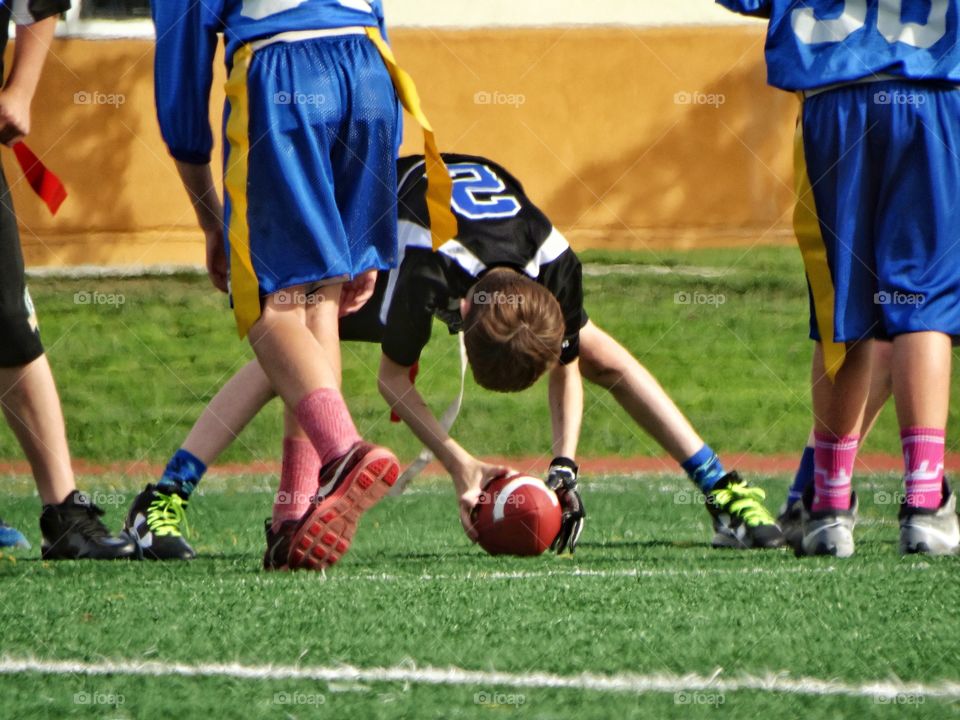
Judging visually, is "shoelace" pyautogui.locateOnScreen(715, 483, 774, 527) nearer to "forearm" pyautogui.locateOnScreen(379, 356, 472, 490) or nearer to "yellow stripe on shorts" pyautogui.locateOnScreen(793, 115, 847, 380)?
"yellow stripe on shorts" pyautogui.locateOnScreen(793, 115, 847, 380)

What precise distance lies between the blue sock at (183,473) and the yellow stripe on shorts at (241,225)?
1.08 metres

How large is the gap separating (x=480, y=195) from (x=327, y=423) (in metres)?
1.50

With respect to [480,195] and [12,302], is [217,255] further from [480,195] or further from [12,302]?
[480,195]

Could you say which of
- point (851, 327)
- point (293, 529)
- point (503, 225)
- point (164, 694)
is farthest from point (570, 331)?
point (164, 694)

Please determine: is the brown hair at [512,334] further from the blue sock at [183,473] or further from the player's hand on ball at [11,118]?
the player's hand on ball at [11,118]

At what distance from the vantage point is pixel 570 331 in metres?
5.42

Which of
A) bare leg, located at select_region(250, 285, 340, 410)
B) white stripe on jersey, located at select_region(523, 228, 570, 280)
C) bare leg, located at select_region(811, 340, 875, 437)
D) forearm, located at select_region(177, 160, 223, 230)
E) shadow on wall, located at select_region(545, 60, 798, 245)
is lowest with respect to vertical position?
shadow on wall, located at select_region(545, 60, 798, 245)

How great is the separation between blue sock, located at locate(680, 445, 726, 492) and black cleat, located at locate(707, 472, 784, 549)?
0.03 metres

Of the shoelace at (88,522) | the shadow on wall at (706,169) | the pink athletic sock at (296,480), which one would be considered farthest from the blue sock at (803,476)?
the shadow on wall at (706,169)

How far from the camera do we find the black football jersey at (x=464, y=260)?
5.21 metres

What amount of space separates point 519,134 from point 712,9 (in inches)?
A: 77.6

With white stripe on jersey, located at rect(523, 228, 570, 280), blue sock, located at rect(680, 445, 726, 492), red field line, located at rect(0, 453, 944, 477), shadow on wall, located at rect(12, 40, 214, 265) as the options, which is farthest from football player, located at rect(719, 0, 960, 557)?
shadow on wall, located at rect(12, 40, 214, 265)

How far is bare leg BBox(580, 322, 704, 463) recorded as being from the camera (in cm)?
564

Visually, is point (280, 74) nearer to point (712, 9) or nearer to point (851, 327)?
point (851, 327)
